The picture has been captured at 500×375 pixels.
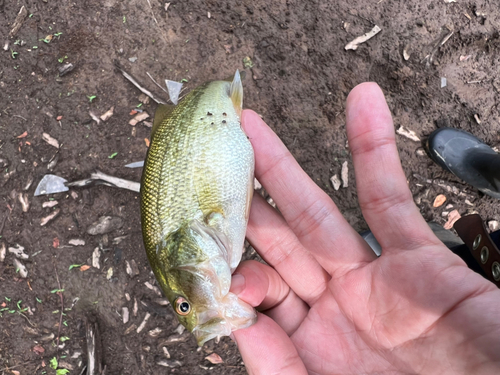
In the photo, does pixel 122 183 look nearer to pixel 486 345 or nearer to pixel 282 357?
pixel 282 357

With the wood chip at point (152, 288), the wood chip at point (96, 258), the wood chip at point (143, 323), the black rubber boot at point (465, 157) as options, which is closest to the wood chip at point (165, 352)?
the wood chip at point (143, 323)

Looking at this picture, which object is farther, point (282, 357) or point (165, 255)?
point (165, 255)

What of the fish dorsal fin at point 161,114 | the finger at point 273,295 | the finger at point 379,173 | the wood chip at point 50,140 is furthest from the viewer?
the wood chip at point 50,140

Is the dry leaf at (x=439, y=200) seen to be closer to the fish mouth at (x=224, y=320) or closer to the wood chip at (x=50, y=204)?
the fish mouth at (x=224, y=320)

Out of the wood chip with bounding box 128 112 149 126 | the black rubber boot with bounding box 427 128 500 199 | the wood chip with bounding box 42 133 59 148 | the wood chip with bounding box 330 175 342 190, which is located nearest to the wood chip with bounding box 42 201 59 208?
the wood chip with bounding box 42 133 59 148

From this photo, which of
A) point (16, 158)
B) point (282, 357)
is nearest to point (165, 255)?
point (282, 357)

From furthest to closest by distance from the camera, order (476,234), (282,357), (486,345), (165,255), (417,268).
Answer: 1. (476,234)
2. (165,255)
3. (282,357)
4. (417,268)
5. (486,345)

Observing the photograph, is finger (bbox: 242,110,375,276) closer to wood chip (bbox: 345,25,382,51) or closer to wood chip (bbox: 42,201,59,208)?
wood chip (bbox: 345,25,382,51)
